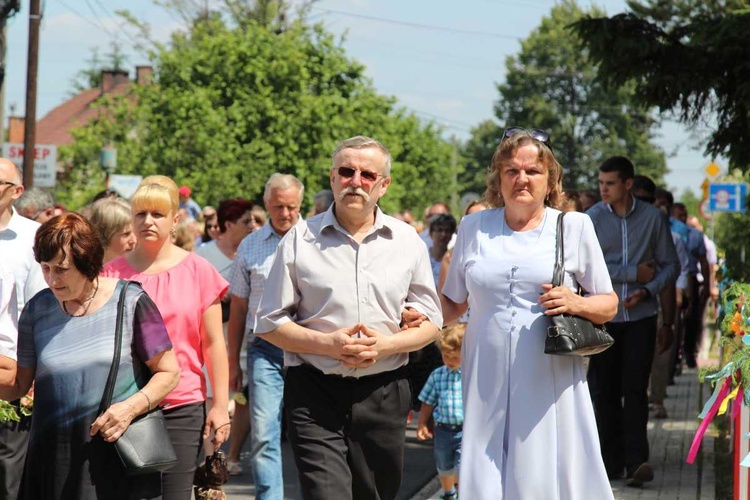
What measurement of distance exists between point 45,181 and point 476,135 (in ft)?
253

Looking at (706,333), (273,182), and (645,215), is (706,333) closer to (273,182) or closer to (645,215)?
(645,215)

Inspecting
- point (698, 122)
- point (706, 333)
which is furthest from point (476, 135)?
point (698, 122)

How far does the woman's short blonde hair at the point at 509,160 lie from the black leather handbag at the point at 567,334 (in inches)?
11.9

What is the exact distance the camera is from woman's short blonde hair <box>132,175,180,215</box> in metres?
6.16

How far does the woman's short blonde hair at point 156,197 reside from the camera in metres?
6.16

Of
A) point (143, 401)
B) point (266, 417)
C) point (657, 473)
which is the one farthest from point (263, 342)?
point (657, 473)

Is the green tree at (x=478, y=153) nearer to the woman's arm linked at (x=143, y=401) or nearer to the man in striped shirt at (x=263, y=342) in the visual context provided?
the man in striped shirt at (x=263, y=342)

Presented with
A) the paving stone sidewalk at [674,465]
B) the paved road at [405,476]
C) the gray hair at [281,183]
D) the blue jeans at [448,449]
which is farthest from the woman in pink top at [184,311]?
the paving stone sidewalk at [674,465]

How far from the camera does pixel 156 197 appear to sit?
20.3ft

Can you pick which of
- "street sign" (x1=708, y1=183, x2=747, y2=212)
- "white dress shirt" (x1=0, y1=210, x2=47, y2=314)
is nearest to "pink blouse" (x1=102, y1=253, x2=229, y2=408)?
"white dress shirt" (x1=0, y1=210, x2=47, y2=314)

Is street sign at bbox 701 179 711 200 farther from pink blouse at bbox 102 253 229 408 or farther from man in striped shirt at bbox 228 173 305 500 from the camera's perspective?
pink blouse at bbox 102 253 229 408

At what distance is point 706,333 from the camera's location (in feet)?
87.9

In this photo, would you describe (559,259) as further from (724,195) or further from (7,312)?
(724,195)

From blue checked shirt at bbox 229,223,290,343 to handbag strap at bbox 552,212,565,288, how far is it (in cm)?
291
